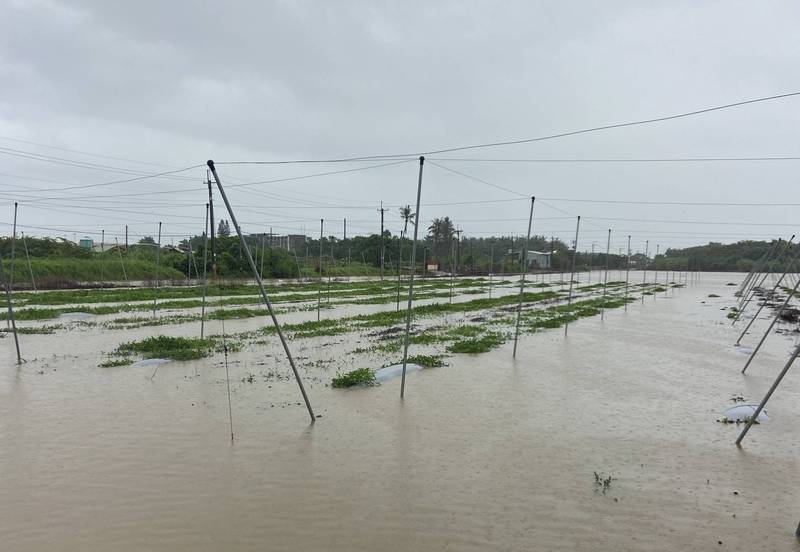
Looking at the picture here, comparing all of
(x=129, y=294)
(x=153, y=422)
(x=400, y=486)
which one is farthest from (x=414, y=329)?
(x=129, y=294)

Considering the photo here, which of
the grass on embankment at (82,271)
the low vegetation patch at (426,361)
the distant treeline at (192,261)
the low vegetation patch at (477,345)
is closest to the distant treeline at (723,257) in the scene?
the distant treeline at (192,261)

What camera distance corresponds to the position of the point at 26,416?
9.16 metres

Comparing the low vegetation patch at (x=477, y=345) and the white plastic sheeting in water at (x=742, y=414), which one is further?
the low vegetation patch at (x=477, y=345)

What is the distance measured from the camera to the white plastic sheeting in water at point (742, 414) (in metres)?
9.42

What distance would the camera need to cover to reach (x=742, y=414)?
952cm

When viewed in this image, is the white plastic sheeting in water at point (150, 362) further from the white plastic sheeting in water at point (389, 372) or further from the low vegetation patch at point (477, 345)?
the low vegetation patch at point (477, 345)

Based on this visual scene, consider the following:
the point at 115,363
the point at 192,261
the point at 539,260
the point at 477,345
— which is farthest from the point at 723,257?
the point at 115,363

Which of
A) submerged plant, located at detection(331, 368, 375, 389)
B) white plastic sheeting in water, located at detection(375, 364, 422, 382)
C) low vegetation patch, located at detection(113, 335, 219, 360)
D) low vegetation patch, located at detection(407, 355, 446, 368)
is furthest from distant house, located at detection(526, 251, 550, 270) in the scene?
submerged plant, located at detection(331, 368, 375, 389)

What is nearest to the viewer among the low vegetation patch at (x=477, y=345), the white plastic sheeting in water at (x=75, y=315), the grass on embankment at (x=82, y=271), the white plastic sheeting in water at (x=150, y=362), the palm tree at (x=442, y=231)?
the white plastic sheeting in water at (x=150, y=362)

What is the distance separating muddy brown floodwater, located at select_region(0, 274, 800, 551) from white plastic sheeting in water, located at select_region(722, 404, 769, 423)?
0.26m

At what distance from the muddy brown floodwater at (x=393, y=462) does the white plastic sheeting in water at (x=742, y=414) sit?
0.84 feet

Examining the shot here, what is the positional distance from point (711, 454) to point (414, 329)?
13075 millimetres

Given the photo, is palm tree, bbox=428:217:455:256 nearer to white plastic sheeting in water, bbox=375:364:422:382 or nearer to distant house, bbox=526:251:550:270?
distant house, bbox=526:251:550:270

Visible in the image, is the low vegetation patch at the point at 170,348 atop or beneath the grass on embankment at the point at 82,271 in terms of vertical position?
beneath
